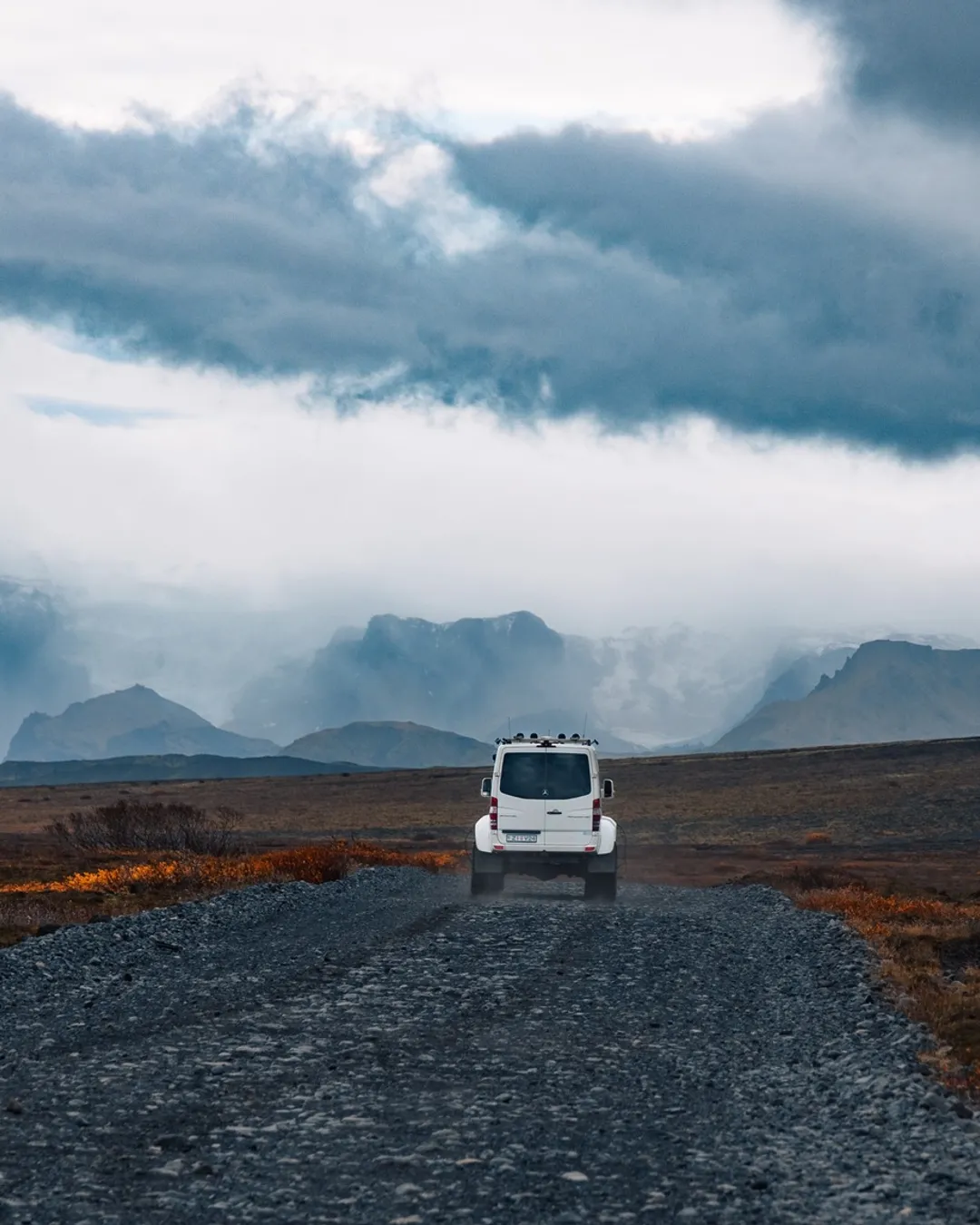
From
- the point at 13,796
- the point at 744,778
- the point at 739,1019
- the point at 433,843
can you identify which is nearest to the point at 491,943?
the point at 739,1019

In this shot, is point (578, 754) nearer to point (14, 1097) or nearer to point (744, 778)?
point (14, 1097)

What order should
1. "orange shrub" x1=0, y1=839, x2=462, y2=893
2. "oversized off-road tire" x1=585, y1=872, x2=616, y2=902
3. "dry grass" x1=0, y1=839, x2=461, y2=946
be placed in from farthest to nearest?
"orange shrub" x1=0, y1=839, x2=462, y2=893
"oversized off-road tire" x1=585, y1=872, x2=616, y2=902
"dry grass" x1=0, y1=839, x2=461, y2=946

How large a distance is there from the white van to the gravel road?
25.3ft

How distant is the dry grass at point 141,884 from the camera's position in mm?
23469

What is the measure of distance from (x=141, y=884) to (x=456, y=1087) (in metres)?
20.4

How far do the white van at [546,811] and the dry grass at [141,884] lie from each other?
6.26 meters

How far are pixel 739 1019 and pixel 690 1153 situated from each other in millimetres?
5950

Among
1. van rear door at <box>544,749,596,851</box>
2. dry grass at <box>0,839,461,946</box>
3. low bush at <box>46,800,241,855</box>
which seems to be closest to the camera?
dry grass at <box>0,839,461,946</box>

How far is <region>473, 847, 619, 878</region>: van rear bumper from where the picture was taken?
92.1ft

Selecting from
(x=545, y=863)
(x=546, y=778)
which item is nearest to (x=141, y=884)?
(x=545, y=863)

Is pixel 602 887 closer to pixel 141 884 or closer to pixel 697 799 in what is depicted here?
pixel 141 884

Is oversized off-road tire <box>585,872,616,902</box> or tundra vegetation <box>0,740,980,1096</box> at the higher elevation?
oversized off-road tire <box>585,872,616,902</box>

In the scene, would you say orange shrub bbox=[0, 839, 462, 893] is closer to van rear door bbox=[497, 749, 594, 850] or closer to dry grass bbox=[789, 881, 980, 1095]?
van rear door bbox=[497, 749, 594, 850]

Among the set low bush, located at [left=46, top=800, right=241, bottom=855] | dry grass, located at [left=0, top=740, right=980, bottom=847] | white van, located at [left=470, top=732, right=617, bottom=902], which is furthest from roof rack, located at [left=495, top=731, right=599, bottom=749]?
dry grass, located at [left=0, top=740, right=980, bottom=847]
